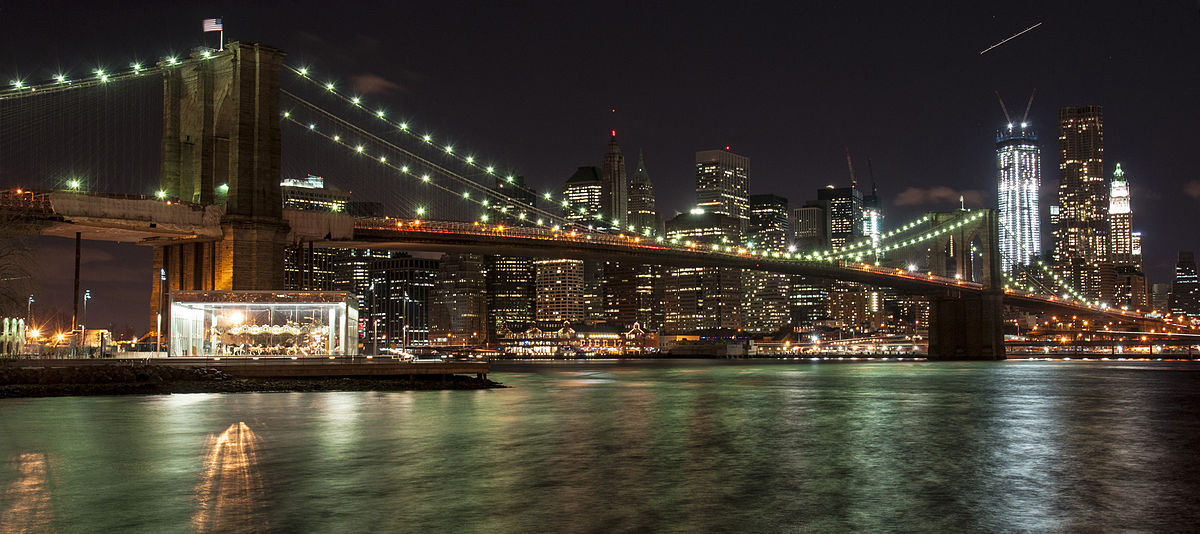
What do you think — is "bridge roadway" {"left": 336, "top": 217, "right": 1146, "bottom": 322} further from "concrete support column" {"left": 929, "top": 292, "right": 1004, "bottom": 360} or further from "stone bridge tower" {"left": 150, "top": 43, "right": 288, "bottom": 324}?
"stone bridge tower" {"left": 150, "top": 43, "right": 288, "bottom": 324}

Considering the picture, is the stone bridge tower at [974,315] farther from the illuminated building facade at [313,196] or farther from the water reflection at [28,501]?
the water reflection at [28,501]

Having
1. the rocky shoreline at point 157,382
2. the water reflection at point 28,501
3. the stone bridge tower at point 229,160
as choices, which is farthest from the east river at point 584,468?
the stone bridge tower at point 229,160

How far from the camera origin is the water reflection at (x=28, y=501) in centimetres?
1178

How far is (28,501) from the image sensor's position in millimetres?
13336

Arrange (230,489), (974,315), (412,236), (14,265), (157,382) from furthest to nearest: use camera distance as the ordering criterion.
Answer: (974,315) < (412,236) < (14,265) < (157,382) < (230,489)

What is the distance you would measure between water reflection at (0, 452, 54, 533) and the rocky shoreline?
2047cm

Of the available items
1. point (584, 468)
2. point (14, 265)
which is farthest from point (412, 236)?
point (584, 468)

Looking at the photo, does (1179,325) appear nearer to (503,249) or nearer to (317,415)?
(503,249)

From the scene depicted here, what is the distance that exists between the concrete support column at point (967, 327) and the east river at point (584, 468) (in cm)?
8041

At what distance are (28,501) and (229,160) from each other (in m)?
41.5

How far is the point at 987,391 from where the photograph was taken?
145ft

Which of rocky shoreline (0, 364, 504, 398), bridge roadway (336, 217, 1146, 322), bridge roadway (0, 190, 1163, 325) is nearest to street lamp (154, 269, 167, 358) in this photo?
bridge roadway (0, 190, 1163, 325)

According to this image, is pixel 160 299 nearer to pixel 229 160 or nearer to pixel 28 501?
pixel 229 160

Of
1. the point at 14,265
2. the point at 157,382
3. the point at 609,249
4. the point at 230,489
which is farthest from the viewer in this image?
the point at 609,249
